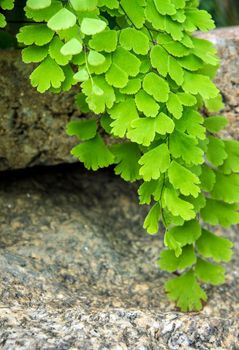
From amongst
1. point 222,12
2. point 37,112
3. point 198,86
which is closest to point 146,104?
point 198,86

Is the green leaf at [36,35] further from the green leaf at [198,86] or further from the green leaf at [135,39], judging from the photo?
the green leaf at [198,86]

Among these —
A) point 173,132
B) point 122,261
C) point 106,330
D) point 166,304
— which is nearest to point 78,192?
point 122,261

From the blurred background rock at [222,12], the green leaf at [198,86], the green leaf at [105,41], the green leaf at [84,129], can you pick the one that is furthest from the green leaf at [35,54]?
the blurred background rock at [222,12]

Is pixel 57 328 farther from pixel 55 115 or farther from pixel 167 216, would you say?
pixel 55 115

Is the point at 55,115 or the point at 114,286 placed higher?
the point at 55,115

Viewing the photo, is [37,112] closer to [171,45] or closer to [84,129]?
[84,129]

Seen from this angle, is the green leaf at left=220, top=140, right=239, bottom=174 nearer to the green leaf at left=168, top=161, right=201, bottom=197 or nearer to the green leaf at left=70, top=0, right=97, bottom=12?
the green leaf at left=168, top=161, right=201, bottom=197
